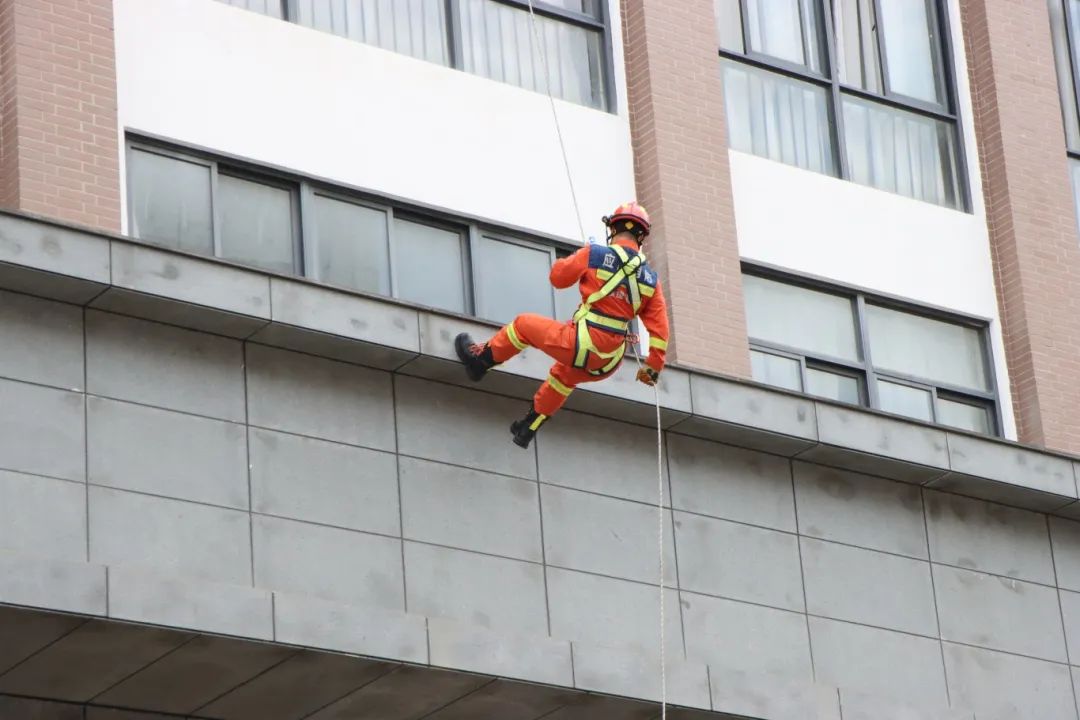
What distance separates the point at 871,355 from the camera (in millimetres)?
23609

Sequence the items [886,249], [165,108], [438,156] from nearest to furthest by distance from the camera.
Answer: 1. [165,108]
2. [438,156]
3. [886,249]

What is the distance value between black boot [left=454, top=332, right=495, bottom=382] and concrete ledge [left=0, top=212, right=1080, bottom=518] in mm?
132

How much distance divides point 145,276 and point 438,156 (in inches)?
148

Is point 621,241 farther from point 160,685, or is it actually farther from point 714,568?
point 160,685

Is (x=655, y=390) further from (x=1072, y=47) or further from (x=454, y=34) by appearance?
(x=1072, y=47)

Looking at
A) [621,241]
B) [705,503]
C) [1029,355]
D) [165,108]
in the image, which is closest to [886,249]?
[1029,355]

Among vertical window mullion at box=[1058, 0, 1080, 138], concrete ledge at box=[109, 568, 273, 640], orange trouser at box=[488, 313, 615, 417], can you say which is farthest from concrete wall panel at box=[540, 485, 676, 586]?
vertical window mullion at box=[1058, 0, 1080, 138]

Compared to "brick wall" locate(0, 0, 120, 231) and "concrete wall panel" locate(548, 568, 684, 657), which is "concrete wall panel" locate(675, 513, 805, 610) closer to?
"concrete wall panel" locate(548, 568, 684, 657)

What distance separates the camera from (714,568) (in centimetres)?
2105

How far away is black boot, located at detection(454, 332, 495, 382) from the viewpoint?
1953 centimetres

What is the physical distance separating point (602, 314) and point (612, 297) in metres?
Result: 0.16

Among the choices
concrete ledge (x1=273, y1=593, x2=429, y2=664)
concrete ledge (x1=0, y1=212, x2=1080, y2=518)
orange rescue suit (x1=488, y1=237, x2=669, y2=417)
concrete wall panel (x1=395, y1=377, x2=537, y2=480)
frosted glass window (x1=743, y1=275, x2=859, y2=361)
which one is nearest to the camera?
concrete ledge (x1=0, y1=212, x2=1080, y2=518)

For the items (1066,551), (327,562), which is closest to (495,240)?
(327,562)

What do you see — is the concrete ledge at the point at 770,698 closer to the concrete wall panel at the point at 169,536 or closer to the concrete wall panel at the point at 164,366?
the concrete wall panel at the point at 169,536
